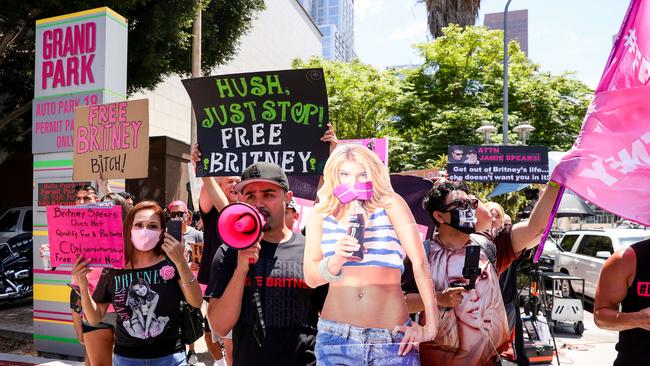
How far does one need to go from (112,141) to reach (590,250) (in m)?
10.2

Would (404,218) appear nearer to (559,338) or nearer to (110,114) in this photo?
(110,114)

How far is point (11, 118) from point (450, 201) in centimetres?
1207

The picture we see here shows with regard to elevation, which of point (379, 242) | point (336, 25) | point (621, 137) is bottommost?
point (379, 242)

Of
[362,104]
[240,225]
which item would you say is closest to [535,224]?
[240,225]

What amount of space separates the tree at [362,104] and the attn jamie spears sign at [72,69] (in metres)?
16.3

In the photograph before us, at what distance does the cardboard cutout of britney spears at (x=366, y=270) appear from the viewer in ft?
6.81

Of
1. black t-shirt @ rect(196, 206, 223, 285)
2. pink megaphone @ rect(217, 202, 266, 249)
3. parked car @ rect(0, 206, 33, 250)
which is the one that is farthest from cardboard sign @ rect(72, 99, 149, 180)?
parked car @ rect(0, 206, 33, 250)

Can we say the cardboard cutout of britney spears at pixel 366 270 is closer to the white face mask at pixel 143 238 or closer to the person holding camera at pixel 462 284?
the person holding camera at pixel 462 284

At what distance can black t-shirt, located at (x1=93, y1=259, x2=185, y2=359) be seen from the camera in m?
3.15

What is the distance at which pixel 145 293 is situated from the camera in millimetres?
3223

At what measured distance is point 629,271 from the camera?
2586mm

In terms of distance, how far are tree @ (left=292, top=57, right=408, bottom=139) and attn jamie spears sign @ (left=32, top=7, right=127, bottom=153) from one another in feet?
53.4

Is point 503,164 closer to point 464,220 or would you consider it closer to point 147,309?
point 464,220

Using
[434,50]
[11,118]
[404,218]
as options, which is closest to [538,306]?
[404,218]
